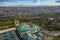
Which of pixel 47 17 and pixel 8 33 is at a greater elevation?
pixel 47 17

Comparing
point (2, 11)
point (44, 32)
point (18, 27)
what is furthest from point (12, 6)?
point (44, 32)

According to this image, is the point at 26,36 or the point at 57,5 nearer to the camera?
the point at 26,36

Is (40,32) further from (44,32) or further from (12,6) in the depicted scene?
(12,6)

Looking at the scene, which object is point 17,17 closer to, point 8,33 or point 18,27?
point 18,27

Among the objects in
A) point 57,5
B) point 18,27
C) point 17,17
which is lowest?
point 18,27

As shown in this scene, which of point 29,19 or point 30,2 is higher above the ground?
point 30,2

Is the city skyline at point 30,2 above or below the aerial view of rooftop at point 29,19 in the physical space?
above

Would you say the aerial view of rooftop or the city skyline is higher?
the city skyline
